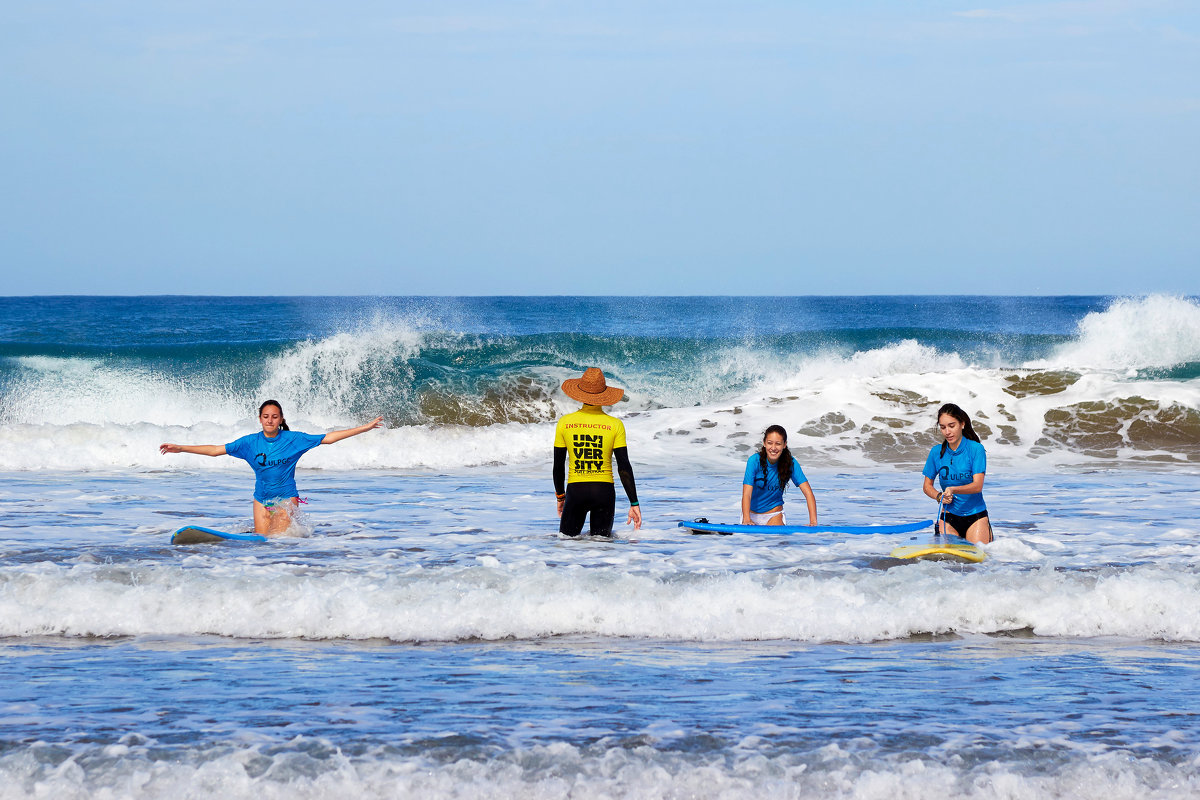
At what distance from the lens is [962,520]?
29.4ft

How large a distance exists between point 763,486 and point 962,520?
176 centimetres

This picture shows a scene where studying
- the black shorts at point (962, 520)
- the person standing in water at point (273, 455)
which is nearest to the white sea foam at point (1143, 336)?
the black shorts at point (962, 520)

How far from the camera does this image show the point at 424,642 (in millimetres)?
6738

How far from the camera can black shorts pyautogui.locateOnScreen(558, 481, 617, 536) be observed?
9.48 metres

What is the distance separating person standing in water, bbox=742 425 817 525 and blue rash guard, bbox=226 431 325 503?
380 centimetres

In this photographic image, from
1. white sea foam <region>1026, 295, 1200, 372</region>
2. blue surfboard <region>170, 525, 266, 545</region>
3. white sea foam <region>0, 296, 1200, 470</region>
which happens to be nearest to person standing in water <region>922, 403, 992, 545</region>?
blue surfboard <region>170, 525, 266, 545</region>

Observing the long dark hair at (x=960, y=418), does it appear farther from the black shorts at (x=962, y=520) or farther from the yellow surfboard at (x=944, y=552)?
the yellow surfboard at (x=944, y=552)

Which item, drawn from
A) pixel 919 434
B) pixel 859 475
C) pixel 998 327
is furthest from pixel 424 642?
pixel 998 327

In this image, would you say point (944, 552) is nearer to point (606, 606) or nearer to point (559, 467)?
point (606, 606)

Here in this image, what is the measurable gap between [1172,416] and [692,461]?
9298mm

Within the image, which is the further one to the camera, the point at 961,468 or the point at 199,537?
the point at 199,537

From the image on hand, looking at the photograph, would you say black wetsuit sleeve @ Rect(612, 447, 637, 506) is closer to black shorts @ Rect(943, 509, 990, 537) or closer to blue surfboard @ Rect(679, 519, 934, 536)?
blue surfboard @ Rect(679, 519, 934, 536)

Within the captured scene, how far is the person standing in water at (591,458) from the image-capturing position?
9.23 meters

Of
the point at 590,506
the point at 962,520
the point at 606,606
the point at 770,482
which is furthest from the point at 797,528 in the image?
the point at 606,606
